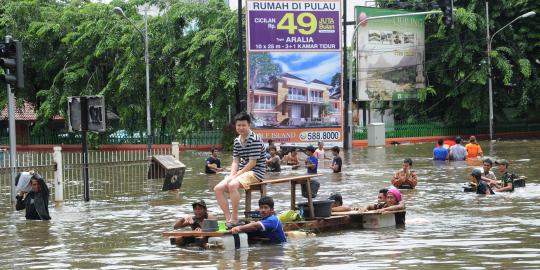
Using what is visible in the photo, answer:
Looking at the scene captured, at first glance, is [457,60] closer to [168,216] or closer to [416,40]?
[416,40]

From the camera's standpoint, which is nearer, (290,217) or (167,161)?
(290,217)

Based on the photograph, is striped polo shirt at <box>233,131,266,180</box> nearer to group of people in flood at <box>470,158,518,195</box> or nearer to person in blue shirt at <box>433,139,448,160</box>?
group of people in flood at <box>470,158,518,195</box>

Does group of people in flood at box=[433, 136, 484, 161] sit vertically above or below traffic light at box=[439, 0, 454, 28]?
below

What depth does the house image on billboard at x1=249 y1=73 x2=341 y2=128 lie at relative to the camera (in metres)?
42.6

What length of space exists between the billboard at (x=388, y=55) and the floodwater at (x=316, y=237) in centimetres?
2571

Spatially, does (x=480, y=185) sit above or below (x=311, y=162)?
below

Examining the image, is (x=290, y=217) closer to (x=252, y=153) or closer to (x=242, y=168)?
(x=242, y=168)

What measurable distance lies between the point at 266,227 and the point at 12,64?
6.60 meters

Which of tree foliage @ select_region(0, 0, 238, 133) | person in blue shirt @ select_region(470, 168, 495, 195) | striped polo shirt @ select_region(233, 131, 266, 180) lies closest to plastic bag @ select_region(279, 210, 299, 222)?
striped polo shirt @ select_region(233, 131, 266, 180)

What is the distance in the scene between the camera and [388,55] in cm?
5172

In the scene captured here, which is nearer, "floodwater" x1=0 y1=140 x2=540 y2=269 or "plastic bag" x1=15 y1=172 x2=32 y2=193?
"floodwater" x1=0 y1=140 x2=540 y2=269

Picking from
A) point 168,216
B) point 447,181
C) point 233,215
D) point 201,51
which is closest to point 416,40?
point 201,51

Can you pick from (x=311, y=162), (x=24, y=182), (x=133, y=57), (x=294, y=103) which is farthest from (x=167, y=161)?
(x=133, y=57)

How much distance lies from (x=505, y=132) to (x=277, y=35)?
20177 mm
